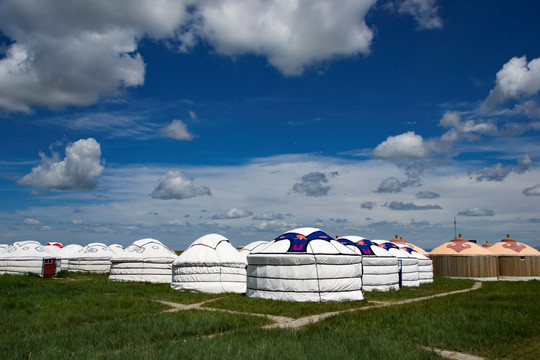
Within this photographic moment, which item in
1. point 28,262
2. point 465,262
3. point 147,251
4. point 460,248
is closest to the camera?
point 147,251

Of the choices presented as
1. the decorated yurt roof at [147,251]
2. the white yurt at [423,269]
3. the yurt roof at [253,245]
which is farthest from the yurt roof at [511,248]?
the decorated yurt roof at [147,251]

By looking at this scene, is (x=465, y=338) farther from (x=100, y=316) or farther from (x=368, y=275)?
(x=368, y=275)

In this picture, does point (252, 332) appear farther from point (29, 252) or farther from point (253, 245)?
point (29, 252)

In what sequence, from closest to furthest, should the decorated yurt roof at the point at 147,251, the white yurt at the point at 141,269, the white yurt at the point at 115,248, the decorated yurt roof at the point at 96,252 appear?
the white yurt at the point at 141,269, the decorated yurt roof at the point at 147,251, the decorated yurt roof at the point at 96,252, the white yurt at the point at 115,248

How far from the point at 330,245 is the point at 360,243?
5.00 metres

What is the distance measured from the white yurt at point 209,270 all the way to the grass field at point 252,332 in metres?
5.19

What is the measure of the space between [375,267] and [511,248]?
1969cm

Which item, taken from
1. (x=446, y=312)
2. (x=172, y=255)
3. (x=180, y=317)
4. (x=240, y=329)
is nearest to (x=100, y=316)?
(x=180, y=317)

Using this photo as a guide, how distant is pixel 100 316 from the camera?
35.6 feet

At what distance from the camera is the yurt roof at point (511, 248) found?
1276 inches

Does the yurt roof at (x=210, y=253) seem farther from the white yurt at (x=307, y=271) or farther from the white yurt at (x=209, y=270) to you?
the white yurt at (x=307, y=271)

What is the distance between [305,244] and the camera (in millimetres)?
15148

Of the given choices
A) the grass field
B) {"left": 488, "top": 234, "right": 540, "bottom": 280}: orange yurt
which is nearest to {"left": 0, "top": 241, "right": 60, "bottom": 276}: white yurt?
the grass field

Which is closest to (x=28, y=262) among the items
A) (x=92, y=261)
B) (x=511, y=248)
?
(x=92, y=261)
